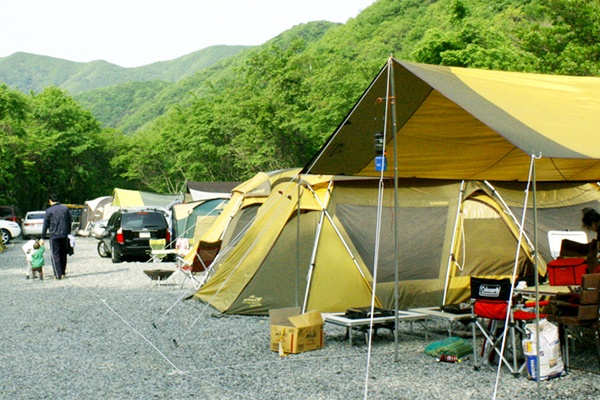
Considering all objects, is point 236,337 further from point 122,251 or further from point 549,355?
point 122,251

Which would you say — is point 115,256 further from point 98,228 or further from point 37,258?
point 98,228

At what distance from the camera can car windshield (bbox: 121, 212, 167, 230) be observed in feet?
55.2

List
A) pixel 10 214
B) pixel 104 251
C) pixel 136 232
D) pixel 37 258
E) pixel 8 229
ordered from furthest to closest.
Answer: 1. pixel 10 214
2. pixel 8 229
3. pixel 104 251
4. pixel 136 232
5. pixel 37 258

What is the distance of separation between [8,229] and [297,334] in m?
22.9

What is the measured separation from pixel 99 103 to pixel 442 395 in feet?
412

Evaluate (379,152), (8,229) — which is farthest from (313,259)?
(8,229)

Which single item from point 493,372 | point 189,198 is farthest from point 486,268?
point 189,198

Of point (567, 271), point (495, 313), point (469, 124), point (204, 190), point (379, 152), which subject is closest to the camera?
point (495, 313)

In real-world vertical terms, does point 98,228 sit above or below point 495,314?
below

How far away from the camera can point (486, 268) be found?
8.80 metres

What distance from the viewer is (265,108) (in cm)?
3219

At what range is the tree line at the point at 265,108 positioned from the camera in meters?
23.8

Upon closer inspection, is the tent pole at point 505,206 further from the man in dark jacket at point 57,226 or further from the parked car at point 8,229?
the parked car at point 8,229

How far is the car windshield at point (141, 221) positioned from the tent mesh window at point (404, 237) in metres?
9.75
